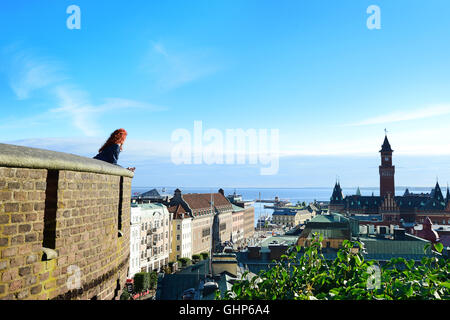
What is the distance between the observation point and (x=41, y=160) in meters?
5.24

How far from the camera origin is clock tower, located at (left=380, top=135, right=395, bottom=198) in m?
106

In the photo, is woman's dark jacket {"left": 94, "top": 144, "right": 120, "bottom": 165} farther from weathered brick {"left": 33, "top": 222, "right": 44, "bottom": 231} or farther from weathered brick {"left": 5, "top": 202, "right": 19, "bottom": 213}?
weathered brick {"left": 5, "top": 202, "right": 19, "bottom": 213}

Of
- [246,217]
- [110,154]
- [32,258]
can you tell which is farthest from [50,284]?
[246,217]

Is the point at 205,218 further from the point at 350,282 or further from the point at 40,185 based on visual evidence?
the point at 40,185

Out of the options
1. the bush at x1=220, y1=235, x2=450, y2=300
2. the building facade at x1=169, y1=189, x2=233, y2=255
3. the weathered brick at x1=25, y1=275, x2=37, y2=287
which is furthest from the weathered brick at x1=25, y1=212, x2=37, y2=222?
the building facade at x1=169, y1=189, x2=233, y2=255

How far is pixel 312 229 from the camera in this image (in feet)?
147

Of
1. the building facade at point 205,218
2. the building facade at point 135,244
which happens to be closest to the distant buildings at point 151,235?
the building facade at point 135,244

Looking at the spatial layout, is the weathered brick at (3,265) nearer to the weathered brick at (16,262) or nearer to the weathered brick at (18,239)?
the weathered brick at (16,262)

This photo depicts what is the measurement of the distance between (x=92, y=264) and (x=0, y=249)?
2245 millimetres

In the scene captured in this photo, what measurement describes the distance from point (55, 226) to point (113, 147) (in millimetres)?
3610

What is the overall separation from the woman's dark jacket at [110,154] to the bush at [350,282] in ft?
13.2

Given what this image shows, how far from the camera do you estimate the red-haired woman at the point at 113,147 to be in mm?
8820

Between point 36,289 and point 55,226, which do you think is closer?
point 36,289
